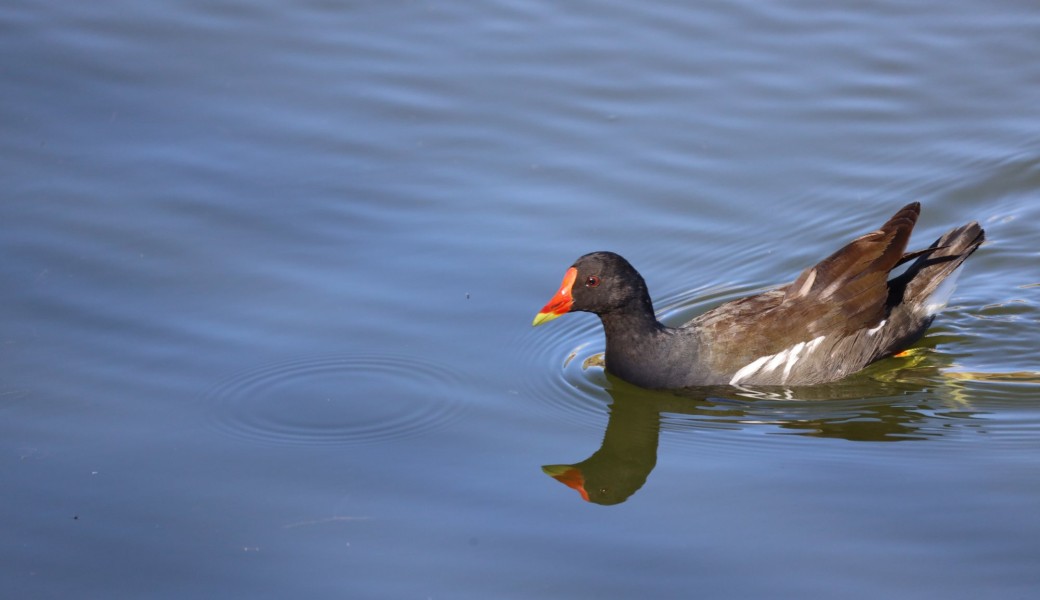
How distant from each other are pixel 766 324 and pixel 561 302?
3.88 ft

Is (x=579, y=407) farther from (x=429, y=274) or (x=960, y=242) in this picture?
(x=960, y=242)

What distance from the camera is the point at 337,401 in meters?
6.55

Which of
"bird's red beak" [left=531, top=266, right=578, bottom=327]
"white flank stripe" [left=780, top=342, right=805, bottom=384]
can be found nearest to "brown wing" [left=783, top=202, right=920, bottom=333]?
"white flank stripe" [left=780, top=342, right=805, bottom=384]

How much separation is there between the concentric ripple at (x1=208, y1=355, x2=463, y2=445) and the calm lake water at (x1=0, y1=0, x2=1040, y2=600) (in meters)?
0.02

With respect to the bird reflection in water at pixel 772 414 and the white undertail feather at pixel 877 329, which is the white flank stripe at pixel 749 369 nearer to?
the bird reflection in water at pixel 772 414

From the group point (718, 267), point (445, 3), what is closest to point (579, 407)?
point (718, 267)

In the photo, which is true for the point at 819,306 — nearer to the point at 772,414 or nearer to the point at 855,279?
the point at 855,279

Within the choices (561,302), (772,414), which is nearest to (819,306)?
(772,414)

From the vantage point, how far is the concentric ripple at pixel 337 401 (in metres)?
6.24

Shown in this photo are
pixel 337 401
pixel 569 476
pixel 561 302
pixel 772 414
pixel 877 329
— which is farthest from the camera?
pixel 877 329

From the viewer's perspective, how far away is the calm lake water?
5.29 meters

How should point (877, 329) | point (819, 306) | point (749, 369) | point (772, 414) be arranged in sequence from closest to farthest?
1. point (772, 414)
2. point (749, 369)
3. point (819, 306)
4. point (877, 329)

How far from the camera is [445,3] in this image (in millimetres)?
10992

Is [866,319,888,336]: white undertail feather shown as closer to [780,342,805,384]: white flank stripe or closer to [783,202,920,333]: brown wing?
[783,202,920,333]: brown wing
